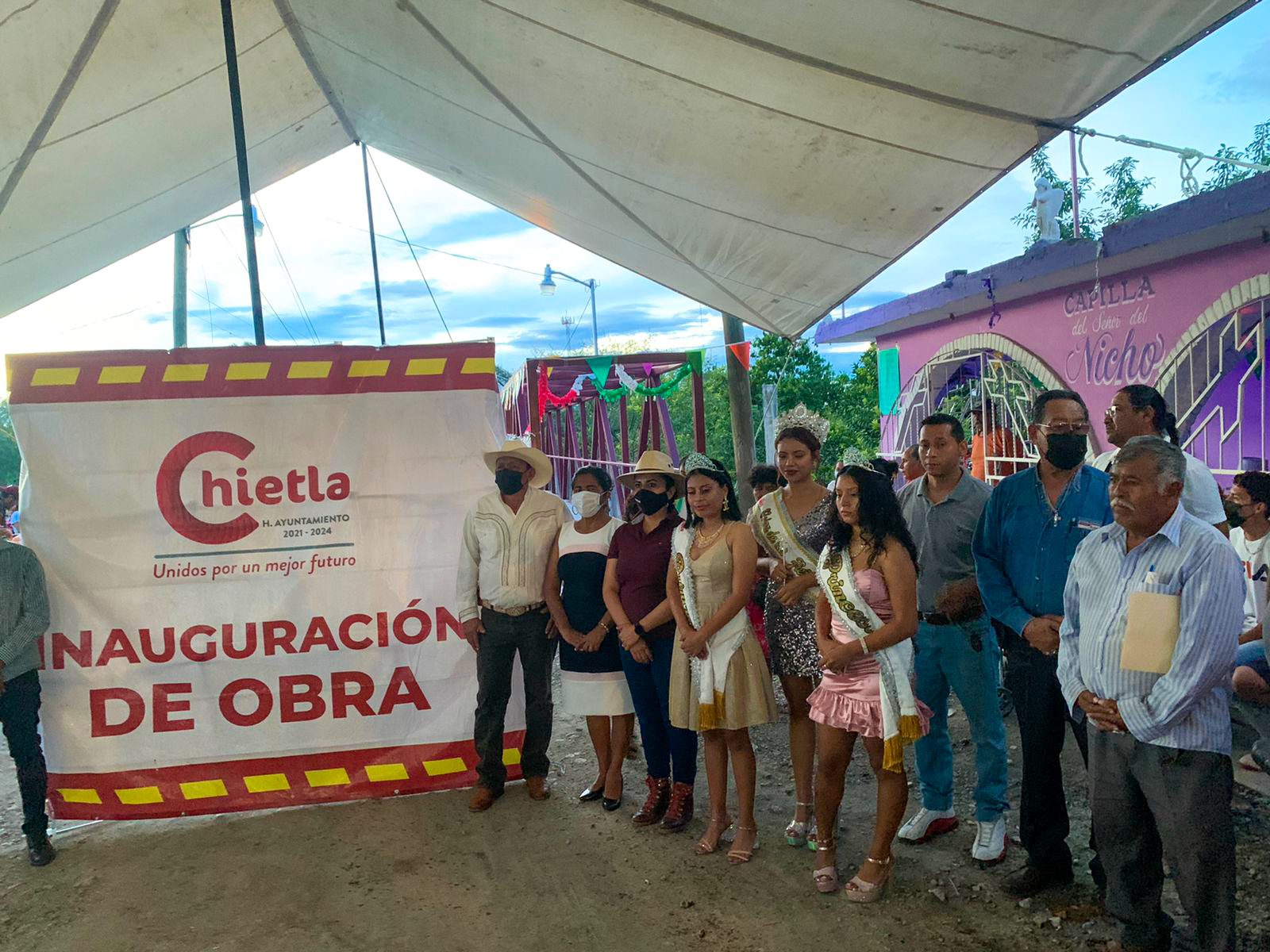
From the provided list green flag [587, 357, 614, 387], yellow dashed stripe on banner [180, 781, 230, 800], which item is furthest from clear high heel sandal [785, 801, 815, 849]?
green flag [587, 357, 614, 387]

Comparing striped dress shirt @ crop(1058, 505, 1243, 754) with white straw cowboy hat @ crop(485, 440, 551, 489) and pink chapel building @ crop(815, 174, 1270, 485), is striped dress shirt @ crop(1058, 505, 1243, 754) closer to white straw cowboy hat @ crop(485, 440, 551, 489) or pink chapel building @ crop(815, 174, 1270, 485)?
white straw cowboy hat @ crop(485, 440, 551, 489)

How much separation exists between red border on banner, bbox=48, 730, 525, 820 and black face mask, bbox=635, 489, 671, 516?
4.70ft

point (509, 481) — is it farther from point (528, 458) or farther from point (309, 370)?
point (309, 370)

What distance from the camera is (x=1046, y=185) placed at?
8.12 m

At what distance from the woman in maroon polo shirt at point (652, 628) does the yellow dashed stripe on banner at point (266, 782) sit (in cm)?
180

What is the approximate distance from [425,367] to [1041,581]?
3106mm

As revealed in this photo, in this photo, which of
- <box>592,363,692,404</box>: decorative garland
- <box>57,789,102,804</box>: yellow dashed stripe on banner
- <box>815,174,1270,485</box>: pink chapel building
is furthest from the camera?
<box>592,363,692,404</box>: decorative garland

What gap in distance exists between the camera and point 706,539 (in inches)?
152

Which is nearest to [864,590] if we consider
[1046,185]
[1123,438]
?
[1123,438]

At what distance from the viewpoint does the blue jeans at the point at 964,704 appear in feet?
11.5

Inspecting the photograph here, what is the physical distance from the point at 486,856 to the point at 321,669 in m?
1.29

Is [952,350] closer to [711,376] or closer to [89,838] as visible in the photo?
[89,838]

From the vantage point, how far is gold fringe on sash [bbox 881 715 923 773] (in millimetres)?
3162

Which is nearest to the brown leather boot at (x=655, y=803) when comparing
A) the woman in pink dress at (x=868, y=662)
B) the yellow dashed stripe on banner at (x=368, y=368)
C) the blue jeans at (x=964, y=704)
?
the woman in pink dress at (x=868, y=662)
